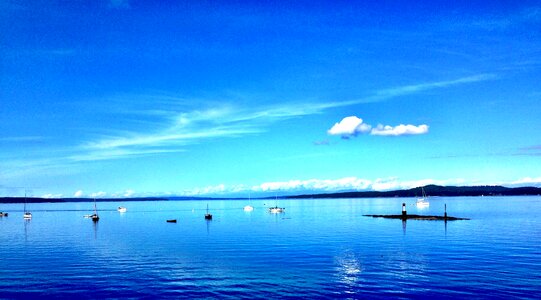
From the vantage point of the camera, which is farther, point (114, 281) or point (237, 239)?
point (237, 239)

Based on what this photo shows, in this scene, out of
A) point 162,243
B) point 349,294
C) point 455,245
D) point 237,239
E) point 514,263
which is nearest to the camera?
point 349,294

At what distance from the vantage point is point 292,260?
205 feet

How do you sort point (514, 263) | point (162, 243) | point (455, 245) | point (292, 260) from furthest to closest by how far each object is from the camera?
point (162, 243) < point (455, 245) < point (292, 260) < point (514, 263)

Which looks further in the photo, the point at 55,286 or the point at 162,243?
the point at 162,243

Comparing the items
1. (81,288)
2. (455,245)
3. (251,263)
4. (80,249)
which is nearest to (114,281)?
(81,288)

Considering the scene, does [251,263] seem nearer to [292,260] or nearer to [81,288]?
[292,260]

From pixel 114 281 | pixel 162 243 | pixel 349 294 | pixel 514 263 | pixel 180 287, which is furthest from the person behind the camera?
pixel 162 243

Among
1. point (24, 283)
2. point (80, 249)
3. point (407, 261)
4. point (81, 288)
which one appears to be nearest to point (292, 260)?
point (407, 261)

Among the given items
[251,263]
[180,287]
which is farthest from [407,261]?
[180,287]

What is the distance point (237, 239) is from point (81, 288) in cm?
5203

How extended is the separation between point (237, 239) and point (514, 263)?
55238 millimetres

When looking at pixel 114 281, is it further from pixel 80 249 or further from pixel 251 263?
pixel 80 249

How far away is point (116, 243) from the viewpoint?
3565 inches

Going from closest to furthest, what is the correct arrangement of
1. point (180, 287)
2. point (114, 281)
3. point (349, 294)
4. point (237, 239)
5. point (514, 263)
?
point (349, 294) < point (180, 287) < point (114, 281) < point (514, 263) < point (237, 239)
